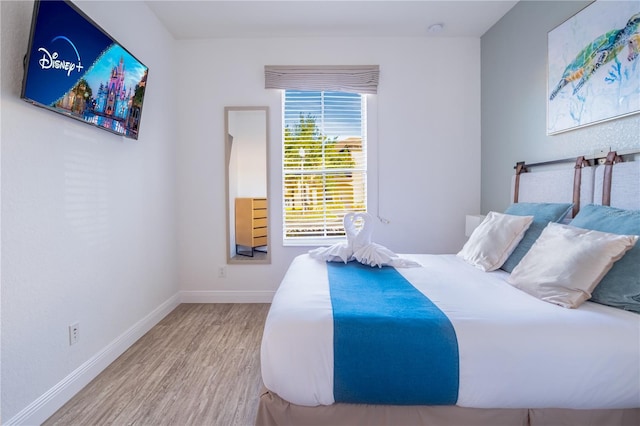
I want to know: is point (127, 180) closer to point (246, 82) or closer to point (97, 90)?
Answer: point (97, 90)

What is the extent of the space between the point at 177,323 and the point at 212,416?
4.44ft

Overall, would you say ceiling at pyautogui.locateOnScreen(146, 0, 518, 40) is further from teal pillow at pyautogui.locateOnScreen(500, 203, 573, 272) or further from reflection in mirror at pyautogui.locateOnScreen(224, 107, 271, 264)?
teal pillow at pyautogui.locateOnScreen(500, 203, 573, 272)

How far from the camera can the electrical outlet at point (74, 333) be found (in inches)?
66.6

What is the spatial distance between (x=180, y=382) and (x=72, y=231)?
108 cm

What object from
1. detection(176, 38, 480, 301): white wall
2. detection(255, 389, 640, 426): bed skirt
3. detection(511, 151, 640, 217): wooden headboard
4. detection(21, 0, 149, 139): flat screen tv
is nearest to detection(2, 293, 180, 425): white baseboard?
detection(176, 38, 480, 301): white wall

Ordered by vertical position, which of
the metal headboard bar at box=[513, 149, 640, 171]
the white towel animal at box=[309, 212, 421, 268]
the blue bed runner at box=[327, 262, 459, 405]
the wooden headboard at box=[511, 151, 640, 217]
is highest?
the metal headboard bar at box=[513, 149, 640, 171]

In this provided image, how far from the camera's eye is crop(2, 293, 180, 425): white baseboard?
4.66 ft

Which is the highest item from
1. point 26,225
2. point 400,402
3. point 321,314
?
point 26,225

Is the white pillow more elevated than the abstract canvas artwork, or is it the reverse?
the abstract canvas artwork

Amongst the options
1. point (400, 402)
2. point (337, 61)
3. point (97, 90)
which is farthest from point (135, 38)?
point (400, 402)

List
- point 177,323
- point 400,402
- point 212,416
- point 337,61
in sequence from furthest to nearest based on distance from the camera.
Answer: point 337,61 → point 177,323 → point 212,416 → point 400,402

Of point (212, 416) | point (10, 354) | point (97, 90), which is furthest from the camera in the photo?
point (97, 90)

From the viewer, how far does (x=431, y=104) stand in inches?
123

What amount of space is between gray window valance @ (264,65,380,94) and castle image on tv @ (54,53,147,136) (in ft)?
4.03
